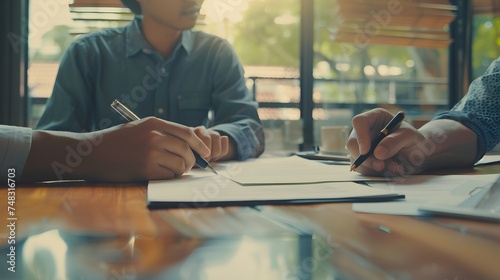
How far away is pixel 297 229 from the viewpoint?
468mm

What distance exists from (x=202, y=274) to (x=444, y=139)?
0.86m

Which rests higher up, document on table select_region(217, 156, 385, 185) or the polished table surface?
document on table select_region(217, 156, 385, 185)

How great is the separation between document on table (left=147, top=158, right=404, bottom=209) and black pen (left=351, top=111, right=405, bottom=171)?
0.04 m

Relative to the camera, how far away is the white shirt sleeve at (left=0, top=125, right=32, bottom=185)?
79 cm

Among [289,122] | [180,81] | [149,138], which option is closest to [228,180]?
[149,138]

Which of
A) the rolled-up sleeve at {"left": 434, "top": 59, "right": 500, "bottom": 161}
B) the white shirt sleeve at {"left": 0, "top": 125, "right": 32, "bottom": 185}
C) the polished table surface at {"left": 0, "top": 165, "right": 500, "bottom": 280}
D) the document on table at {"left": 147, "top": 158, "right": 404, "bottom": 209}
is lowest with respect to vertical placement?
the polished table surface at {"left": 0, "top": 165, "right": 500, "bottom": 280}

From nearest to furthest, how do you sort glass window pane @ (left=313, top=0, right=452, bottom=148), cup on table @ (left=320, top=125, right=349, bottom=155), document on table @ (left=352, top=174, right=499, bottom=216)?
document on table @ (left=352, top=174, right=499, bottom=216) → cup on table @ (left=320, top=125, right=349, bottom=155) → glass window pane @ (left=313, top=0, right=452, bottom=148)

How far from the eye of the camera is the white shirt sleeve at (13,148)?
794 mm

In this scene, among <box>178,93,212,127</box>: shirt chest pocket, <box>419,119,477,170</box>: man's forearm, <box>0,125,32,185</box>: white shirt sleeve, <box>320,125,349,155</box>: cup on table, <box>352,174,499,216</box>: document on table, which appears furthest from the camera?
<box>178,93,212,127</box>: shirt chest pocket

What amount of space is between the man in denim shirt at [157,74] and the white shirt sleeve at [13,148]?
0.69 metres

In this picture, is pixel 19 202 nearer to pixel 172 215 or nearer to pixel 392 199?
pixel 172 215

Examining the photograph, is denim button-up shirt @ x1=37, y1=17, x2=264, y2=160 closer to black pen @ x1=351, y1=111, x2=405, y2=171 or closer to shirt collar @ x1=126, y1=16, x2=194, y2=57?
shirt collar @ x1=126, y1=16, x2=194, y2=57

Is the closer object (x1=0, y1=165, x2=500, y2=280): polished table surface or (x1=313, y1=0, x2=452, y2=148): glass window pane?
(x1=0, y1=165, x2=500, y2=280): polished table surface

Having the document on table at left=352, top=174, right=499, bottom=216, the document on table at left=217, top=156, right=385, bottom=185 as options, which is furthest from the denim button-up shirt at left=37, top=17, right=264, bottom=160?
the document on table at left=352, top=174, right=499, bottom=216
